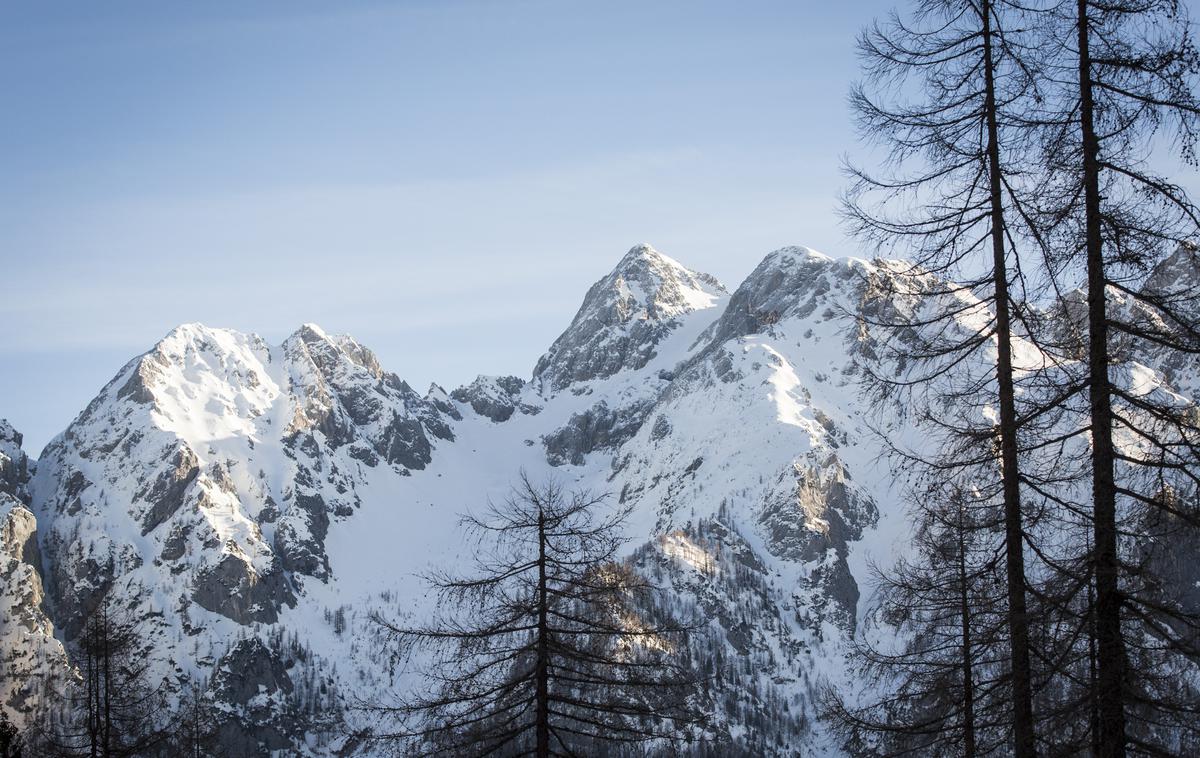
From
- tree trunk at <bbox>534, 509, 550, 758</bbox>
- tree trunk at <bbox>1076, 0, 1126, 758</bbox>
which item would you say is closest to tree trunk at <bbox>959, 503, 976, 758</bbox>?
tree trunk at <bbox>1076, 0, 1126, 758</bbox>

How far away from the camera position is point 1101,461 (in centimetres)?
1520

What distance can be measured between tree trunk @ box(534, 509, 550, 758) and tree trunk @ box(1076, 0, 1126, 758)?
939 centimetres

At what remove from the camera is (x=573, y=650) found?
779 inches

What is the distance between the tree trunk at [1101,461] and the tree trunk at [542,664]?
9.39m

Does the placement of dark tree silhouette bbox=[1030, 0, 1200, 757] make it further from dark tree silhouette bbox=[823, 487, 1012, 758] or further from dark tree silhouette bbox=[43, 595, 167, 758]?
dark tree silhouette bbox=[43, 595, 167, 758]

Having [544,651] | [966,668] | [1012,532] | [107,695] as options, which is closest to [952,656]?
[966,668]

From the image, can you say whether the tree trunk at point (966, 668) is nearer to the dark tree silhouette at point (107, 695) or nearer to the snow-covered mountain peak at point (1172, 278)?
the snow-covered mountain peak at point (1172, 278)

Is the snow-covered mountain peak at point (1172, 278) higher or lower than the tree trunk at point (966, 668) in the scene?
higher

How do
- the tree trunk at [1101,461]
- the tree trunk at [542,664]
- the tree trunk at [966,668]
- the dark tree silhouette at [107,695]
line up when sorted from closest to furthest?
the tree trunk at [1101,461], the tree trunk at [966,668], the tree trunk at [542,664], the dark tree silhouette at [107,695]

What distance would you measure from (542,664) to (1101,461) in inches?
404

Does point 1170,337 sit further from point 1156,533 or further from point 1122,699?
point 1122,699

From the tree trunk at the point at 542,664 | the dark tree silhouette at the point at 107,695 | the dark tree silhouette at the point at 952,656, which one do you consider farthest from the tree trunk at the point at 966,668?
the dark tree silhouette at the point at 107,695

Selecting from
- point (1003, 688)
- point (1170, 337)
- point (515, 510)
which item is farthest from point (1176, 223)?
point (515, 510)

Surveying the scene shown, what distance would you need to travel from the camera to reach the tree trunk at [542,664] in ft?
63.8
